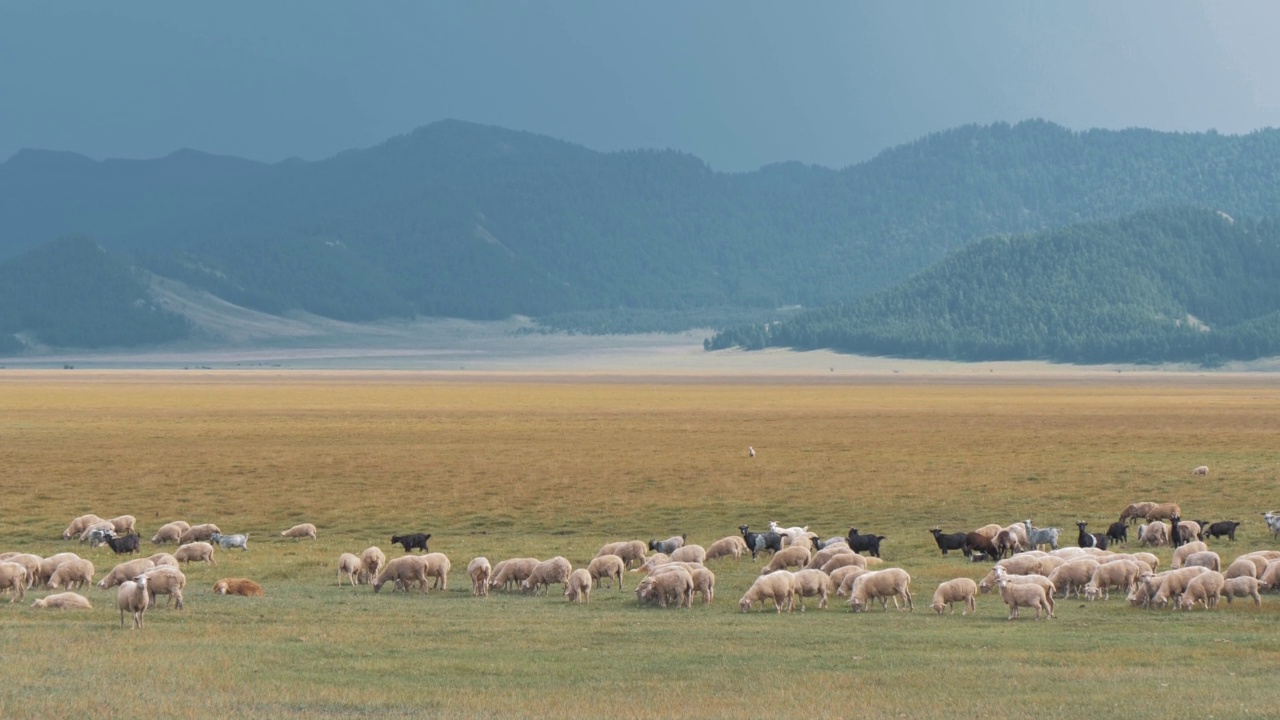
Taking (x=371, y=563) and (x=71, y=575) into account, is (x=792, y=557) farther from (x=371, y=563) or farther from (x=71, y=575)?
(x=71, y=575)

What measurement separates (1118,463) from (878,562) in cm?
2192

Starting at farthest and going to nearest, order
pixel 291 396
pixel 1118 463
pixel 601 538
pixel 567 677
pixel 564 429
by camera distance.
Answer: pixel 291 396, pixel 564 429, pixel 1118 463, pixel 601 538, pixel 567 677

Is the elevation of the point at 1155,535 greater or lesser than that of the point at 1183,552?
lesser

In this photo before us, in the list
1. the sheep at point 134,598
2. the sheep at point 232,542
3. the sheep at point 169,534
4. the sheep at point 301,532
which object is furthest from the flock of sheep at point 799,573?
the sheep at point 301,532

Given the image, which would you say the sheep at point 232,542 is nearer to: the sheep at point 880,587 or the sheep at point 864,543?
the sheep at point 864,543

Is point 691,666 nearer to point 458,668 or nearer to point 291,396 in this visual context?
point 458,668

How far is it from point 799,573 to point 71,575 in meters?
9.60

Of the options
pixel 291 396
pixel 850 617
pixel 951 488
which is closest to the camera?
pixel 850 617

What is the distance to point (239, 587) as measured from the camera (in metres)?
21.7


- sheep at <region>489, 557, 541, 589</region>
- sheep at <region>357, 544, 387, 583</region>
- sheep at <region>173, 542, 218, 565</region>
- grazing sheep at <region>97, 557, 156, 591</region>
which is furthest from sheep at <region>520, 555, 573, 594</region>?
sheep at <region>173, 542, 218, 565</region>

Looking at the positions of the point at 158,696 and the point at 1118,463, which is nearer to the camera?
the point at 158,696

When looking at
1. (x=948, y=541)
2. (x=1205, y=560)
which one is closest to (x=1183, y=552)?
(x=1205, y=560)

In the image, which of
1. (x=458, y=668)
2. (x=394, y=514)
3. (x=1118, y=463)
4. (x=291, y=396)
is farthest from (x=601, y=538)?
(x=291, y=396)

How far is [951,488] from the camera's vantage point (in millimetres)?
37125
